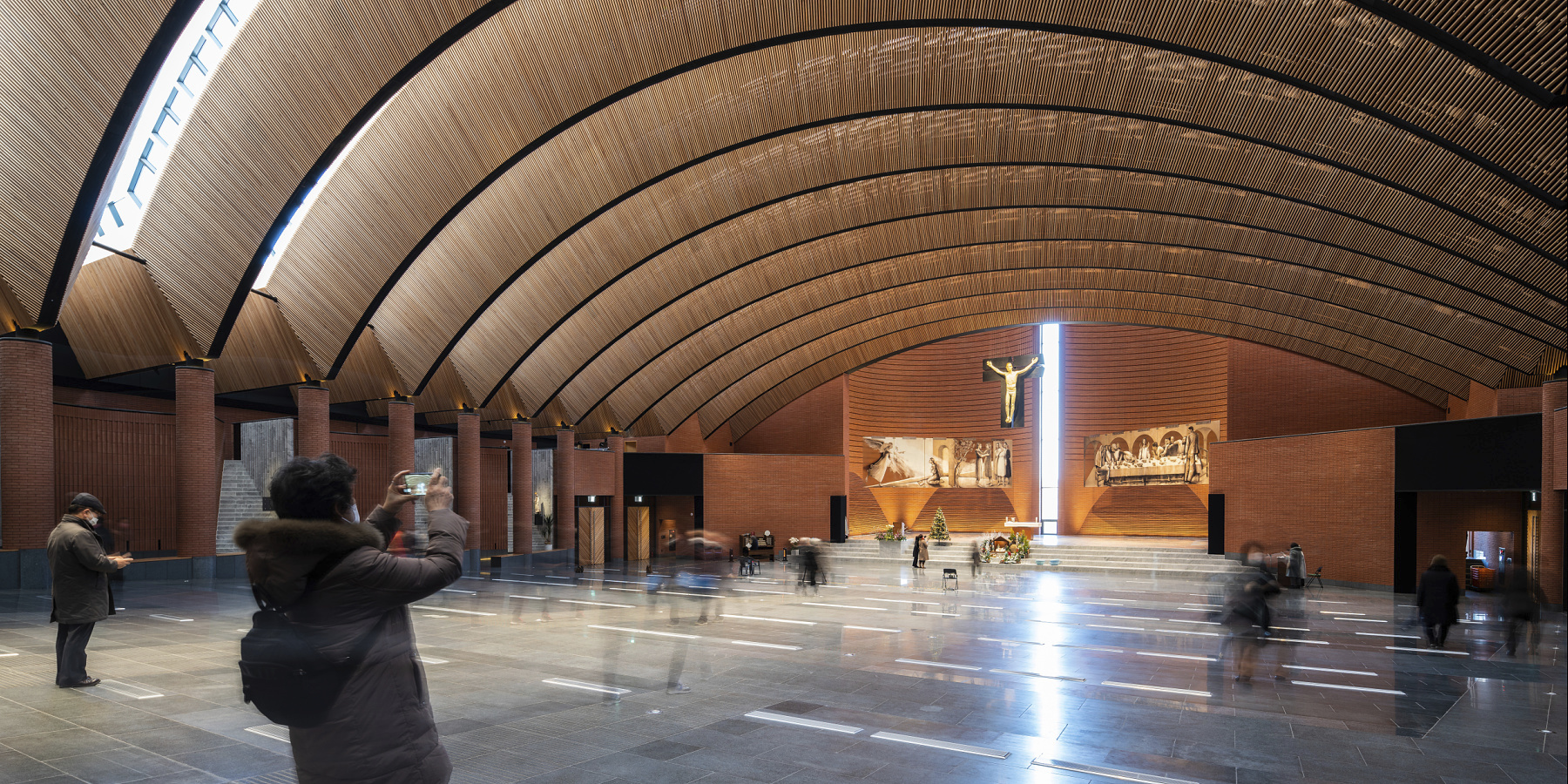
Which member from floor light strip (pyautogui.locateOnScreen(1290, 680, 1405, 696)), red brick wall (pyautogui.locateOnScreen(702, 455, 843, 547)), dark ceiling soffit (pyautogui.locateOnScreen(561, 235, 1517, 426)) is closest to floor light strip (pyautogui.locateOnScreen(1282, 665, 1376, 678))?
floor light strip (pyautogui.locateOnScreen(1290, 680, 1405, 696))

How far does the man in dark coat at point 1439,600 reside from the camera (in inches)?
524

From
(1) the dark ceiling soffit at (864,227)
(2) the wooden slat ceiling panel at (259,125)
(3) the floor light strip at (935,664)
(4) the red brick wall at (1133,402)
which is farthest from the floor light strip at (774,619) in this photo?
(4) the red brick wall at (1133,402)

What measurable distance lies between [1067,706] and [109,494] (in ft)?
80.5

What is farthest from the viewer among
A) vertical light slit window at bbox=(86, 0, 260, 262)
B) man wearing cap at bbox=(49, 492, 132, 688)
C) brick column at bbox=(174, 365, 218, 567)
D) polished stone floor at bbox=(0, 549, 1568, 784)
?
brick column at bbox=(174, 365, 218, 567)

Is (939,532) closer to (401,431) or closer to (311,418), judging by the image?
(401,431)

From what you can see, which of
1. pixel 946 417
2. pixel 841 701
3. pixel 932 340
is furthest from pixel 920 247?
pixel 841 701

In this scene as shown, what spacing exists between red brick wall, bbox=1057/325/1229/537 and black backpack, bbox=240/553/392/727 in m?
39.6

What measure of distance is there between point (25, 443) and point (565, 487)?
17.6 m

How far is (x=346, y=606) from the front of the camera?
2.75 meters

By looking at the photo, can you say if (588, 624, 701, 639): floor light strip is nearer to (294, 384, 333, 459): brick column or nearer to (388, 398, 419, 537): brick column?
(294, 384, 333, 459): brick column

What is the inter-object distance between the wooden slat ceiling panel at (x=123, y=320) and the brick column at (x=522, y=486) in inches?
470

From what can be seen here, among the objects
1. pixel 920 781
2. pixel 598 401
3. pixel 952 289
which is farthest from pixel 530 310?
Result: pixel 920 781

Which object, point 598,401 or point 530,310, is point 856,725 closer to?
point 530,310

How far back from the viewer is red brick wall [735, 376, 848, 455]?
1551 inches
